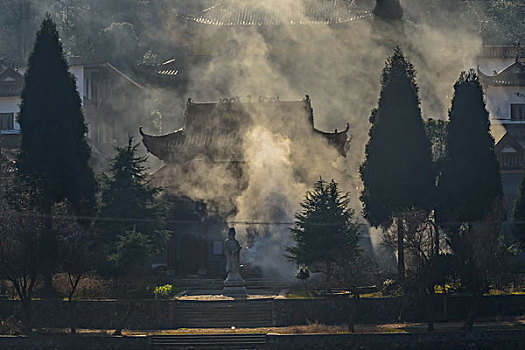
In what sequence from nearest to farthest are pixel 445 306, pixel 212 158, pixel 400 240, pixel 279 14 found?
pixel 445 306, pixel 400 240, pixel 212 158, pixel 279 14

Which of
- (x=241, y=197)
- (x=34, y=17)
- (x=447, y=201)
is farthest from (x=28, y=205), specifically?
(x=34, y=17)

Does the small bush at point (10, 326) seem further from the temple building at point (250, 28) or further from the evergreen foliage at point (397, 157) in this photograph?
the temple building at point (250, 28)

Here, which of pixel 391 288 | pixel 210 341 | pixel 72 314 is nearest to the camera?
pixel 210 341

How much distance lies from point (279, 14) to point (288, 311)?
29.3 m

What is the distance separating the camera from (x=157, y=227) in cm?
3422

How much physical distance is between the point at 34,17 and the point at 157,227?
55.9 m

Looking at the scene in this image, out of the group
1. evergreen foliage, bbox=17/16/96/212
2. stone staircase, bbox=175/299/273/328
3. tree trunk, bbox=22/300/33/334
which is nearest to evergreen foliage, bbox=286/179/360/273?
stone staircase, bbox=175/299/273/328

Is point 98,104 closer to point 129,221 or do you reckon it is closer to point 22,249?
point 129,221

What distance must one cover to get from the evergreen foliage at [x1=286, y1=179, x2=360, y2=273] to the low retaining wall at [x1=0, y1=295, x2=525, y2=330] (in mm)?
2065

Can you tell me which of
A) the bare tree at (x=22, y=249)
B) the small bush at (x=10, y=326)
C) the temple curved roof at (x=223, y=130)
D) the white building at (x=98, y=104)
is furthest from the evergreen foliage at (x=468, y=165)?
the white building at (x=98, y=104)

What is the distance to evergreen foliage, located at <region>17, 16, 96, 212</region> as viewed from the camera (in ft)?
105

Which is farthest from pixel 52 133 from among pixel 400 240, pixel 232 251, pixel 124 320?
pixel 400 240

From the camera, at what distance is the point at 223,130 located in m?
43.7

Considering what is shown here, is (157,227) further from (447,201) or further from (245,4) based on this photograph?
(245,4)
